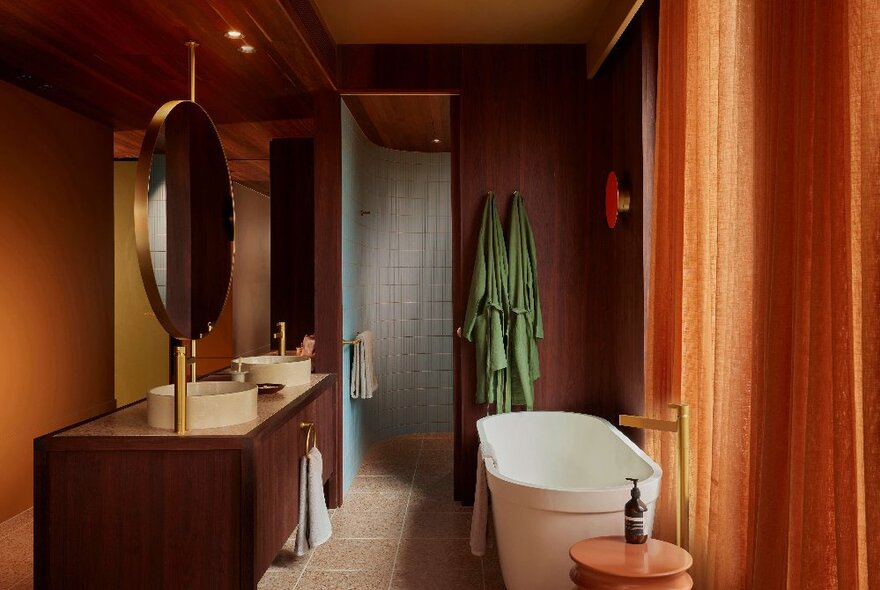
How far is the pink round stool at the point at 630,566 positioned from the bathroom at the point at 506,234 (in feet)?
0.58

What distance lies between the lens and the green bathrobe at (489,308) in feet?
12.2

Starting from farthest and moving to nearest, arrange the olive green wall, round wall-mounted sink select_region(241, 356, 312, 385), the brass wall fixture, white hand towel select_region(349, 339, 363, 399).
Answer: white hand towel select_region(349, 339, 363, 399) < the brass wall fixture < round wall-mounted sink select_region(241, 356, 312, 385) < the olive green wall

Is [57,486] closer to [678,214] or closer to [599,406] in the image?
[678,214]

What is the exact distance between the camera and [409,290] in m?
5.66

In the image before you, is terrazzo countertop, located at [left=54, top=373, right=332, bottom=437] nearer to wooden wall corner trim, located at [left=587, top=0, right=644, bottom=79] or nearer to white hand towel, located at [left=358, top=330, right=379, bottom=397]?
white hand towel, located at [left=358, top=330, right=379, bottom=397]

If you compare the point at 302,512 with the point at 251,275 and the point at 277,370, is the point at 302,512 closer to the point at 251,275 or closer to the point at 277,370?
the point at 277,370

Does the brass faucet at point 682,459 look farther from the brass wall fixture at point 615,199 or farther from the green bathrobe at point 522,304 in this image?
the green bathrobe at point 522,304

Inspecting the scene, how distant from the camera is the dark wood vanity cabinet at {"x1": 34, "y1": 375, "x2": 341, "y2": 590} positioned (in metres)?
1.87

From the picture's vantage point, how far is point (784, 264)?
155cm

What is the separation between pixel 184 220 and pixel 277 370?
2.35 ft

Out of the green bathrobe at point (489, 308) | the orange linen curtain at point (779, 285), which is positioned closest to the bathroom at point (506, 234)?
the orange linen curtain at point (779, 285)

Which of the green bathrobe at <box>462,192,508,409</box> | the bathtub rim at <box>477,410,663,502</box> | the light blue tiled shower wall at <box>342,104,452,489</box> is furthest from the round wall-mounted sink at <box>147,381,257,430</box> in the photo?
the light blue tiled shower wall at <box>342,104,452,489</box>

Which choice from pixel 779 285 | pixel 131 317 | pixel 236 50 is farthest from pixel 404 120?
pixel 779 285

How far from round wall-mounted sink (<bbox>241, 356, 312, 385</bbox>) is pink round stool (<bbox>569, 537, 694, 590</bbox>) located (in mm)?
1428
